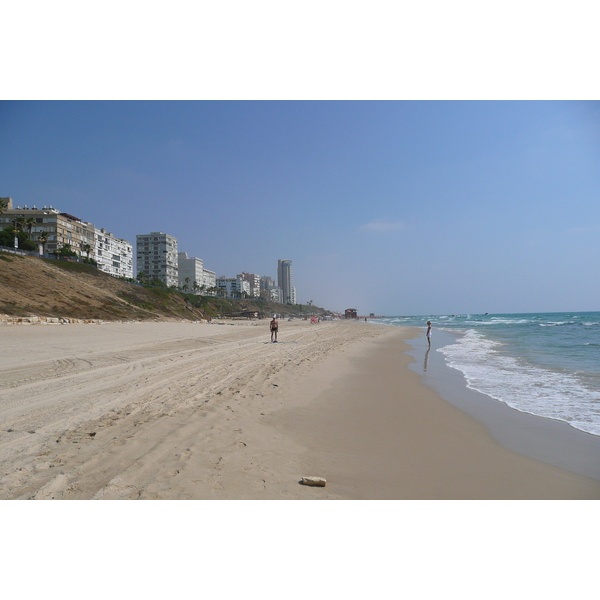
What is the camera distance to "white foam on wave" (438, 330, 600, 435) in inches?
274

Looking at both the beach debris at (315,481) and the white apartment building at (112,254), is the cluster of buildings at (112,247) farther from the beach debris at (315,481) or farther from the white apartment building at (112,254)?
the beach debris at (315,481)

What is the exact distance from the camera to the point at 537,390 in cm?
914

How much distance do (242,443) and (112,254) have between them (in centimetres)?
12558

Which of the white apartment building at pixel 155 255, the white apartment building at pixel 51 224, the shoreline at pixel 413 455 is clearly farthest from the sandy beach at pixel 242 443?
the white apartment building at pixel 155 255

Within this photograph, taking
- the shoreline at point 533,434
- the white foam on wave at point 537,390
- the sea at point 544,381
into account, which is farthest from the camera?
the sea at point 544,381

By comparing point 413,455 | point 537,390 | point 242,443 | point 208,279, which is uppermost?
point 208,279

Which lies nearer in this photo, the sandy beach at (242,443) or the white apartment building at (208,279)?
the sandy beach at (242,443)

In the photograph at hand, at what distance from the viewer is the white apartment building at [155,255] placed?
136m

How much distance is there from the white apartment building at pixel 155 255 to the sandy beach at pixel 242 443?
443 feet

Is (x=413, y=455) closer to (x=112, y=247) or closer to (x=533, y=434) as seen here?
(x=533, y=434)

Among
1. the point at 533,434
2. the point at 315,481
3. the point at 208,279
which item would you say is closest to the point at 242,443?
the point at 315,481

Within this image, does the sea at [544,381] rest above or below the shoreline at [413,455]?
below

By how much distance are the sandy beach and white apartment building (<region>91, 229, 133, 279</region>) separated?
10371 cm

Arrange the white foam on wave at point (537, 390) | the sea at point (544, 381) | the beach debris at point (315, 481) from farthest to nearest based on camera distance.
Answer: the sea at point (544, 381)
the white foam on wave at point (537, 390)
the beach debris at point (315, 481)
